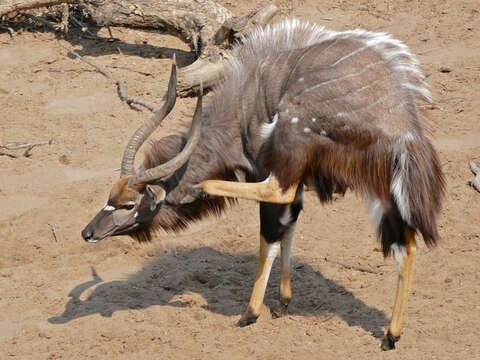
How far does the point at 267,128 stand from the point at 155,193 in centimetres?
109

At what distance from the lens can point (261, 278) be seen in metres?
6.39

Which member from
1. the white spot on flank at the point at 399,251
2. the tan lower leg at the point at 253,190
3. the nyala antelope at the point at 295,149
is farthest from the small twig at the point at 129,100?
the white spot on flank at the point at 399,251

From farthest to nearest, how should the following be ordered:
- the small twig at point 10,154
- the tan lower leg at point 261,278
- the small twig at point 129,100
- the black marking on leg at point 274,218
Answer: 1. the small twig at point 129,100
2. the small twig at point 10,154
3. the tan lower leg at point 261,278
4. the black marking on leg at point 274,218

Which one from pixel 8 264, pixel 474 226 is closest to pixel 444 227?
pixel 474 226

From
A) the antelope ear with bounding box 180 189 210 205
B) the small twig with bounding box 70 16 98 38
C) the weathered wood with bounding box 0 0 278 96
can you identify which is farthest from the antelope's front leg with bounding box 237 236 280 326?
the small twig with bounding box 70 16 98 38

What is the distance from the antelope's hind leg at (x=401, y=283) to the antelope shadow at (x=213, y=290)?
27 centimetres

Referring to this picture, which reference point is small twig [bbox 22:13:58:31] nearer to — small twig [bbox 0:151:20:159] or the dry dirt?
the dry dirt

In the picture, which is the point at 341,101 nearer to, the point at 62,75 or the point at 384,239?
the point at 384,239

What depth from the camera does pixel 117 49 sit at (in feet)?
37.7

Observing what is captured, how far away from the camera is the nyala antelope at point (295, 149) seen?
5.49m

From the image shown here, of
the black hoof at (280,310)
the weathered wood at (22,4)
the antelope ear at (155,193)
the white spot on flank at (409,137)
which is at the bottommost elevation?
the black hoof at (280,310)

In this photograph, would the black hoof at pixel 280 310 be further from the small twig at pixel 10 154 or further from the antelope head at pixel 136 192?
the small twig at pixel 10 154

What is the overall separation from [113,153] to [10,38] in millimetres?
3791

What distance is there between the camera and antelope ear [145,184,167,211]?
5.98 metres
